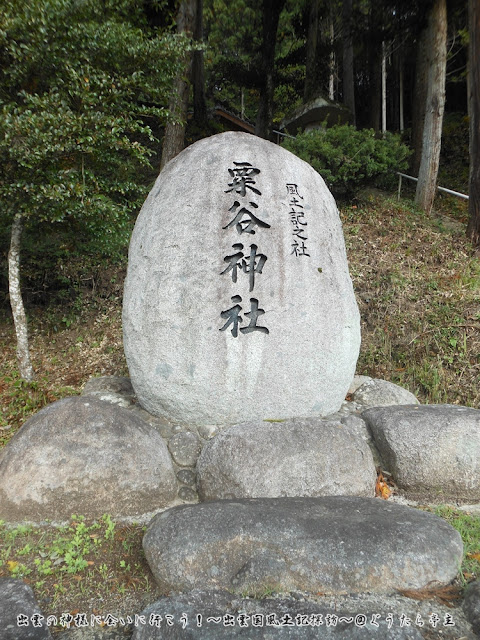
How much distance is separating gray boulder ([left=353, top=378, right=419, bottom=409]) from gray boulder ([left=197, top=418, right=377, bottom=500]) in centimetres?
93

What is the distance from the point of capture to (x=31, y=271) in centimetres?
766

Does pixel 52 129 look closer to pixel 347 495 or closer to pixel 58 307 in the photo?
pixel 58 307

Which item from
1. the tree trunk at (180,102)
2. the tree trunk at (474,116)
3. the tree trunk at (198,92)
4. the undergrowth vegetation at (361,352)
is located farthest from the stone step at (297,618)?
the tree trunk at (198,92)

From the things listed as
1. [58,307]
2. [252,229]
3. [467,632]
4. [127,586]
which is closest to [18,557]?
[127,586]

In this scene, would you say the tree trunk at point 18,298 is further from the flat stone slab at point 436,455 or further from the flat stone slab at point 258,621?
the flat stone slab at point 436,455

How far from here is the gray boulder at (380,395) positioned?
430 centimetres

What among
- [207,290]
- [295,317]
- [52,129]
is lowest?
[295,317]

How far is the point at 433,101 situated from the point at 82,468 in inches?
384

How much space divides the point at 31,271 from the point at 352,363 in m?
5.84

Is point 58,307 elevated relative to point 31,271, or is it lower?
lower

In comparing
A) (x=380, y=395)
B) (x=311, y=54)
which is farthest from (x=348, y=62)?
(x=380, y=395)

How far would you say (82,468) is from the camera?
10.1 ft

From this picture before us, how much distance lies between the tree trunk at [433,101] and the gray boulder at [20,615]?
32.3 ft

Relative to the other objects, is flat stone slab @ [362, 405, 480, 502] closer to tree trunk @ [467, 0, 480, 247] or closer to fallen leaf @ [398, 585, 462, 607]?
fallen leaf @ [398, 585, 462, 607]
